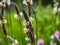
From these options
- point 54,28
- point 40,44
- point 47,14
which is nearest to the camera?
point 40,44

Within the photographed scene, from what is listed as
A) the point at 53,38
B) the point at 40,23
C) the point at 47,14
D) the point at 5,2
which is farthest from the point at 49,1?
the point at 5,2

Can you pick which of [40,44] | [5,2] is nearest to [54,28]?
[40,44]

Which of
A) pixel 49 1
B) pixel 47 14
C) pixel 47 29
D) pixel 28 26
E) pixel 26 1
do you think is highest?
pixel 49 1

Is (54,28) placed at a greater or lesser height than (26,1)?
greater

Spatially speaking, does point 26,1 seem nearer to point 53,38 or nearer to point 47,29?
point 53,38

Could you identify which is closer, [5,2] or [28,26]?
[28,26]

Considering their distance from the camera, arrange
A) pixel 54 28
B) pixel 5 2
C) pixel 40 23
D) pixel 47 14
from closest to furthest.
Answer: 1. pixel 5 2
2. pixel 54 28
3. pixel 40 23
4. pixel 47 14

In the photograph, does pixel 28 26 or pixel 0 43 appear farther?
pixel 0 43

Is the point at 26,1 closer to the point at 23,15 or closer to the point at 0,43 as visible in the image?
the point at 23,15

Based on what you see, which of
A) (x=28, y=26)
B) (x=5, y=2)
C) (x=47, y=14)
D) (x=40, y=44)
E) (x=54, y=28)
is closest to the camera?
Answer: (x=28, y=26)
